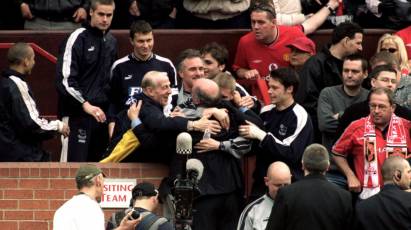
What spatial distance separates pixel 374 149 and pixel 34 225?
387 centimetres

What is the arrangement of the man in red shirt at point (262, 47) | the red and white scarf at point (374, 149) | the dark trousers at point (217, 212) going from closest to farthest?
the dark trousers at point (217, 212) < the red and white scarf at point (374, 149) < the man in red shirt at point (262, 47)

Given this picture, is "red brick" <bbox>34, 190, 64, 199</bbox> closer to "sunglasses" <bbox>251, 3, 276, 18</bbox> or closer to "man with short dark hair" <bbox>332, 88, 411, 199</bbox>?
"man with short dark hair" <bbox>332, 88, 411, 199</bbox>

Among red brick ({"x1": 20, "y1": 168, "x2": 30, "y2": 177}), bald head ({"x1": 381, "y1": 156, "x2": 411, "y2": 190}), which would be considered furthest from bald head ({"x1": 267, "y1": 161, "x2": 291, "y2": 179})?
red brick ({"x1": 20, "y1": 168, "x2": 30, "y2": 177})

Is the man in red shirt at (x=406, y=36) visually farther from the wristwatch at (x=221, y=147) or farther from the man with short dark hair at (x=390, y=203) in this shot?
the man with short dark hair at (x=390, y=203)

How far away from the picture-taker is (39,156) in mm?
19531

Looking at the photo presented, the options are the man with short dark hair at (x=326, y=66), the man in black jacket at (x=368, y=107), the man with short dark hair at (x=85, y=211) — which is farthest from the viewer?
the man with short dark hair at (x=326, y=66)

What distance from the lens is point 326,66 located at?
20.0 metres

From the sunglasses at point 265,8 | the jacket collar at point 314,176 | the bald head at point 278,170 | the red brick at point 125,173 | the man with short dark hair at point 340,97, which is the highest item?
the sunglasses at point 265,8

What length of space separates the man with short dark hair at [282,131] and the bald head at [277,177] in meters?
0.66

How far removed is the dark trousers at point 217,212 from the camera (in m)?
18.0

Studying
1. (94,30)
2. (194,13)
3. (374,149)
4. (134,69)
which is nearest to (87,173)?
(374,149)

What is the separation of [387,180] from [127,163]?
132 inches

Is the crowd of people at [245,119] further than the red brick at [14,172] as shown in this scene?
No

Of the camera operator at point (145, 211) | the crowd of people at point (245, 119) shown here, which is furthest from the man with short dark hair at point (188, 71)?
the camera operator at point (145, 211)
